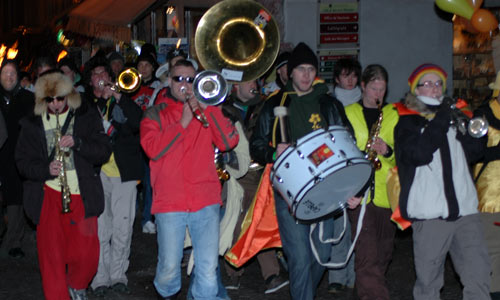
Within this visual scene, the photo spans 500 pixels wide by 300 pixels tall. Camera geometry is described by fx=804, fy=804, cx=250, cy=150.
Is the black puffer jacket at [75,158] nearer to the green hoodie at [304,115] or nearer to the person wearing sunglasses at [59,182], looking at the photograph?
the person wearing sunglasses at [59,182]

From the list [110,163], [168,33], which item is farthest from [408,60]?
[110,163]

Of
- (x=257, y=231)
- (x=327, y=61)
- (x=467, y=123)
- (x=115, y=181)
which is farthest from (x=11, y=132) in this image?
(x=327, y=61)

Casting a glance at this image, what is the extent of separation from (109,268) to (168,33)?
34.4 feet

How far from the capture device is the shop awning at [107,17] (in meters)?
14.4

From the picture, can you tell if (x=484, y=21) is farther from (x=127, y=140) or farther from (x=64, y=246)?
(x=64, y=246)

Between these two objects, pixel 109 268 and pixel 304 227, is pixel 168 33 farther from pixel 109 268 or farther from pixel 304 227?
pixel 304 227

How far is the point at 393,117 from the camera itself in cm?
Result: 678

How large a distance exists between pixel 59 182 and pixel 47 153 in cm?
26

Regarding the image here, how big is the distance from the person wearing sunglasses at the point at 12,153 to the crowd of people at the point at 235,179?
1.67 m

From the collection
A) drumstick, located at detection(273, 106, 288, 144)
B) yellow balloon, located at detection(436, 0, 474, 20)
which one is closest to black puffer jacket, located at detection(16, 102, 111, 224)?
drumstick, located at detection(273, 106, 288, 144)

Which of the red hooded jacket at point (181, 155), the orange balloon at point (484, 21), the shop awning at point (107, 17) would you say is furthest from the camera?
the shop awning at point (107, 17)

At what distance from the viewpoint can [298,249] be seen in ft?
21.1

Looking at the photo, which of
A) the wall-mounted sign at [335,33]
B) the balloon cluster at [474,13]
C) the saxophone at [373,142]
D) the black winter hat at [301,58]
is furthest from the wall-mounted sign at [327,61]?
the black winter hat at [301,58]

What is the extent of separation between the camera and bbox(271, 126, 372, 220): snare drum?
5801mm
